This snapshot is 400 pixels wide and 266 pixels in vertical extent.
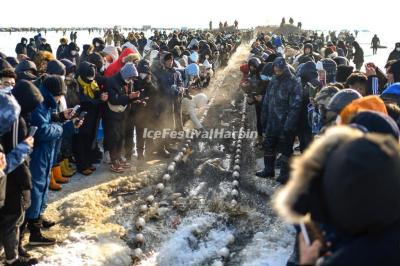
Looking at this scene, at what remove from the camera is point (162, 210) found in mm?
6055

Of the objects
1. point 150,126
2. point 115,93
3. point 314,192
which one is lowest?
point 150,126

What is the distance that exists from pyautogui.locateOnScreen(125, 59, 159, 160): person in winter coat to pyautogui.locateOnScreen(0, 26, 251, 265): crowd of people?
2 centimetres

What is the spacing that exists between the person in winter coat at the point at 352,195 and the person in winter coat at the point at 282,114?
4.97 meters

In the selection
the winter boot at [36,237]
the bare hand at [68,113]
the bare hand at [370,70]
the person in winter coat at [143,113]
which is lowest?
the winter boot at [36,237]

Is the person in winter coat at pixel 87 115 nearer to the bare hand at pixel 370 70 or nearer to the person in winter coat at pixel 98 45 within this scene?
the person in winter coat at pixel 98 45

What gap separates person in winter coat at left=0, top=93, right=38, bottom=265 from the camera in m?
3.64

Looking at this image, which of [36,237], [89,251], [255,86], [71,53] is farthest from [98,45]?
[89,251]

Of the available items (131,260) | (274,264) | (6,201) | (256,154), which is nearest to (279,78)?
(256,154)

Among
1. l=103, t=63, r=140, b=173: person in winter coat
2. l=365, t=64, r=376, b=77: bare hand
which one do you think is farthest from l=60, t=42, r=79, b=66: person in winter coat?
l=365, t=64, r=376, b=77: bare hand

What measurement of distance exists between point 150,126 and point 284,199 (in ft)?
22.7

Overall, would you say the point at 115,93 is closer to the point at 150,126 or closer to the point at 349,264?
the point at 150,126

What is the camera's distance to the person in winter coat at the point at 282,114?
263 inches

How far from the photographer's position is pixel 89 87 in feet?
22.9

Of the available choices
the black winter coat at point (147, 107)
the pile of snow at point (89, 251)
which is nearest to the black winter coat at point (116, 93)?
the black winter coat at point (147, 107)
